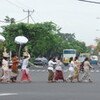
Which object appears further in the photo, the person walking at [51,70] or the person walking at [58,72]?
the person walking at [58,72]

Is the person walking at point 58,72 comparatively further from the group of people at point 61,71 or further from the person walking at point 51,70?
the person walking at point 51,70

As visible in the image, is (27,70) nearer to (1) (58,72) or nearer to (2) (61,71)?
(1) (58,72)

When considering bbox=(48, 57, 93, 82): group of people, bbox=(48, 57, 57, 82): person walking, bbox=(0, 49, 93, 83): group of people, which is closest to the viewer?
bbox=(0, 49, 93, 83): group of people

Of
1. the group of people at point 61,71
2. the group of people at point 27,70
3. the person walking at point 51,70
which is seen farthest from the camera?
the group of people at point 61,71

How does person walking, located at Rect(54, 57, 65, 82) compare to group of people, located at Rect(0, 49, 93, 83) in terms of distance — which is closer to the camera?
group of people, located at Rect(0, 49, 93, 83)

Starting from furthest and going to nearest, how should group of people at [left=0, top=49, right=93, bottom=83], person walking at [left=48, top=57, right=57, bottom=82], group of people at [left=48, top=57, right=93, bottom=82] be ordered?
group of people at [left=48, top=57, right=93, bottom=82]
person walking at [left=48, top=57, right=57, bottom=82]
group of people at [left=0, top=49, right=93, bottom=83]

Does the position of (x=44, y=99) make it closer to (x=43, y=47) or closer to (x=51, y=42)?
(x=43, y=47)

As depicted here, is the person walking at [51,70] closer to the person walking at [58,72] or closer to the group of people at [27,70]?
the group of people at [27,70]

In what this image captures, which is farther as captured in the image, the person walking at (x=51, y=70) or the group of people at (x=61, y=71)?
the group of people at (x=61, y=71)

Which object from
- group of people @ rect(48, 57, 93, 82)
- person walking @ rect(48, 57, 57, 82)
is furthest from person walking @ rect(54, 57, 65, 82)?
person walking @ rect(48, 57, 57, 82)

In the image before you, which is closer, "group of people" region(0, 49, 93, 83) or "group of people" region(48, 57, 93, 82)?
"group of people" region(0, 49, 93, 83)

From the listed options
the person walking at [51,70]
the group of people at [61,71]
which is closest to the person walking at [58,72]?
the group of people at [61,71]

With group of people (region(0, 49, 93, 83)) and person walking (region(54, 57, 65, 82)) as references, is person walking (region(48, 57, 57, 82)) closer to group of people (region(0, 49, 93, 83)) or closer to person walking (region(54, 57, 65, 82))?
group of people (region(0, 49, 93, 83))

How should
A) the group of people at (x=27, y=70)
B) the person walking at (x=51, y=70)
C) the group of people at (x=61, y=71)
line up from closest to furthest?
the group of people at (x=27, y=70) < the person walking at (x=51, y=70) < the group of people at (x=61, y=71)
